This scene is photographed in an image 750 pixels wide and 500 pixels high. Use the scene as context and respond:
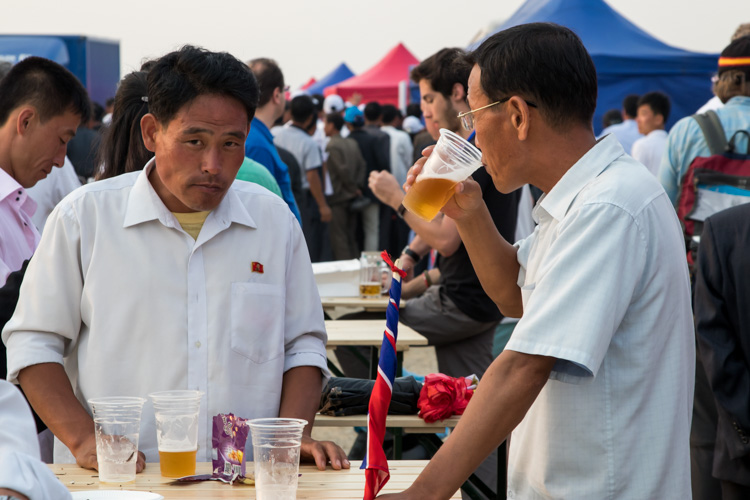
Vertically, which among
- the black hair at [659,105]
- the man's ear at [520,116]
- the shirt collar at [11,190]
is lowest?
the shirt collar at [11,190]

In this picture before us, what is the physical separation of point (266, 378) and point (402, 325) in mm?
2427

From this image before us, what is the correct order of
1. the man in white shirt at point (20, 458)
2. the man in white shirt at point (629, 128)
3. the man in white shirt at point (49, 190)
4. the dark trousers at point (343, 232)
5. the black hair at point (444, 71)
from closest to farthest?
the man in white shirt at point (20, 458) < the black hair at point (444, 71) < the man in white shirt at point (49, 190) < the dark trousers at point (343, 232) < the man in white shirt at point (629, 128)

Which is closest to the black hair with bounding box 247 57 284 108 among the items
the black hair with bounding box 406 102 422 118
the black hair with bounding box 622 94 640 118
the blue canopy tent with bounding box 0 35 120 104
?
the black hair with bounding box 622 94 640 118

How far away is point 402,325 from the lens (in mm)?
4691

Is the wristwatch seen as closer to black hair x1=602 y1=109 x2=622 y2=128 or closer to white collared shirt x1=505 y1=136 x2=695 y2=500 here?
white collared shirt x1=505 y1=136 x2=695 y2=500

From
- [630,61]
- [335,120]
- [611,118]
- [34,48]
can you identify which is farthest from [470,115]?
[34,48]

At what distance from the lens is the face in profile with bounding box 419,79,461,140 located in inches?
179

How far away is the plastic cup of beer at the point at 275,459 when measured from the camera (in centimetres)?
178

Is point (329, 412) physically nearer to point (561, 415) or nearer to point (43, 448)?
point (43, 448)

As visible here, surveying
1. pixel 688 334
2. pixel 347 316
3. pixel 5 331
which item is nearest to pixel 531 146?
pixel 688 334

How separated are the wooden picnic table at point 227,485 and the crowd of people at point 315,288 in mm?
57

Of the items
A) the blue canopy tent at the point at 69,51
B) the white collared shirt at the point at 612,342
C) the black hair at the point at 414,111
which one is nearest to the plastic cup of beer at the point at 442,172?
the white collared shirt at the point at 612,342

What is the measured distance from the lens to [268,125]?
5.53m

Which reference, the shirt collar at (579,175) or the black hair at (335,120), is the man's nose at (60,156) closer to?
the shirt collar at (579,175)
